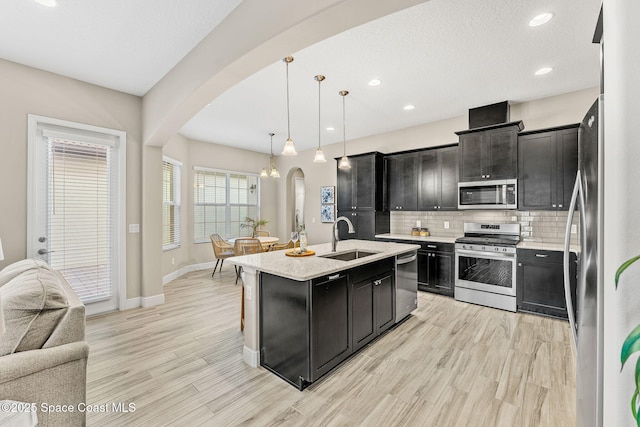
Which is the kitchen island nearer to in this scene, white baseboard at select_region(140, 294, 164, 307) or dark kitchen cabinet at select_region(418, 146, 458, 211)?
white baseboard at select_region(140, 294, 164, 307)

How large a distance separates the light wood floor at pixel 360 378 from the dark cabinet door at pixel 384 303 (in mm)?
155

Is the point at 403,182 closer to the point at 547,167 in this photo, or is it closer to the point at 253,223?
the point at 547,167

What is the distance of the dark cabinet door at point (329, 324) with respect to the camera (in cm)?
208

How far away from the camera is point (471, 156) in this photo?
419 cm

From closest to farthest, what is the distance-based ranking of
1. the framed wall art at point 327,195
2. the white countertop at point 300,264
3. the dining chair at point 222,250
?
the white countertop at point 300,264, the dining chair at point 222,250, the framed wall art at point 327,195

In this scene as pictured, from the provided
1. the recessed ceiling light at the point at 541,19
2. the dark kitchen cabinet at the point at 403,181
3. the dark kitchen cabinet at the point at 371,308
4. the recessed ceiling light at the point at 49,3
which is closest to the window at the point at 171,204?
the recessed ceiling light at the point at 49,3

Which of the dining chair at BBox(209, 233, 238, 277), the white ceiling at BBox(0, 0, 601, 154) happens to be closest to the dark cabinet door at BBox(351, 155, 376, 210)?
the white ceiling at BBox(0, 0, 601, 154)

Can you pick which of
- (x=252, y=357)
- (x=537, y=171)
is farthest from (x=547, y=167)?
(x=252, y=357)

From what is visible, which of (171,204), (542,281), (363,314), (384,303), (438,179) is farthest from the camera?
(171,204)

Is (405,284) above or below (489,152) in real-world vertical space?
below

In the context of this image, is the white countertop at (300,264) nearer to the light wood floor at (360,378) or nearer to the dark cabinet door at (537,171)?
the light wood floor at (360,378)

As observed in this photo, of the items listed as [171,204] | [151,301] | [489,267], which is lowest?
[151,301]

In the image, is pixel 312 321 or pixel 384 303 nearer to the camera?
pixel 312 321

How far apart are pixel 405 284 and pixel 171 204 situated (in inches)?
186
